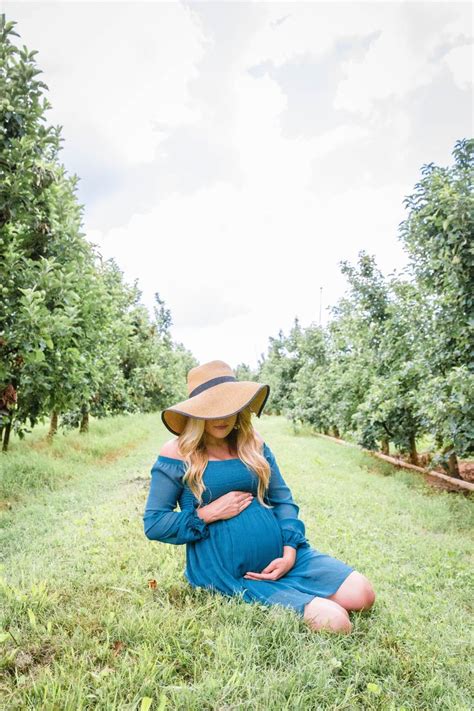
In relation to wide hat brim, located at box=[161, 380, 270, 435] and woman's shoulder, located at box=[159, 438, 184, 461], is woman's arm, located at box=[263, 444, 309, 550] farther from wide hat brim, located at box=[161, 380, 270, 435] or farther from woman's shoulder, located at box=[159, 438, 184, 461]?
woman's shoulder, located at box=[159, 438, 184, 461]

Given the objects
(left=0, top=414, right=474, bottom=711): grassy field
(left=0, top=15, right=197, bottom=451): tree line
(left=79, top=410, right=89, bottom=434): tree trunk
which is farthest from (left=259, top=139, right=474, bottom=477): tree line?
(left=79, top=410, right=89, bottom=434): tree trunk

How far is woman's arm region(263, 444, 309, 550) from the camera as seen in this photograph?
3250 millimetres

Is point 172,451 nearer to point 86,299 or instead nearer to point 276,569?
point 276,569

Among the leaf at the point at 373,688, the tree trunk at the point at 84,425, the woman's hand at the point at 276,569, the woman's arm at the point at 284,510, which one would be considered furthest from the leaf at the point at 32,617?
the tree trunk at the point at 84,425

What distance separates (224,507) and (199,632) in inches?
28.8

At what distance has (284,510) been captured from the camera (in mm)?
3365

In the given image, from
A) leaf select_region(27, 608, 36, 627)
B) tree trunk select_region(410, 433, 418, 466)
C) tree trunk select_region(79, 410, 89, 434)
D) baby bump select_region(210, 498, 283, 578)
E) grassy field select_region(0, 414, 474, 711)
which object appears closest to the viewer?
grassy field select_region(0, 414, 474, 711)

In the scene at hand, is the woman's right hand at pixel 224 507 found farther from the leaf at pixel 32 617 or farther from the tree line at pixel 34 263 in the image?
the tree line at pixel 34 263

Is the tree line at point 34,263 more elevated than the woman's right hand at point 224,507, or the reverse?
the tree line at point 34,263

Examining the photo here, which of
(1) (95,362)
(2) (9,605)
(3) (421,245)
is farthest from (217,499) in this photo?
(1) (95,362)

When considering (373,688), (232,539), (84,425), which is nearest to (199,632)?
(232,539)

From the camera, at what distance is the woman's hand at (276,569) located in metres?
3.05

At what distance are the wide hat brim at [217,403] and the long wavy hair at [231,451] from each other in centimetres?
14

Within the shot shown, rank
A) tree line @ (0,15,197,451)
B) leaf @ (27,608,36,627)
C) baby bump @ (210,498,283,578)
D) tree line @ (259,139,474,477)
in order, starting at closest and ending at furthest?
leaf @ (27,608,36,627) < baby bump @ (210,498,283,578) < tree line @ (0,15,197,451) < tree line @ (259,139,474,477)
